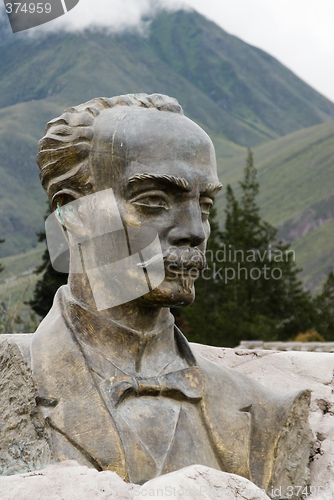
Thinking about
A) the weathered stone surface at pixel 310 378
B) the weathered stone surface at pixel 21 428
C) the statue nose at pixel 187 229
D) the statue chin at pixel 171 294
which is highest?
the statue nose at pixel 187 229

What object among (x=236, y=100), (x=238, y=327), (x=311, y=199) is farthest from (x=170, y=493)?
(x=236, y=100)

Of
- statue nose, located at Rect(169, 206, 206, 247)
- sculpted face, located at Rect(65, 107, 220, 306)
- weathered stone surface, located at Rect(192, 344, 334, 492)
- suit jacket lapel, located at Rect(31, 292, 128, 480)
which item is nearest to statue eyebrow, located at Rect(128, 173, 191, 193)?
sculpted face, located at Rect(65, 107, 220, 306)

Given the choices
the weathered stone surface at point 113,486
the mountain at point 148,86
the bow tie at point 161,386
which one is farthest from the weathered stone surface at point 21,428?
the mountain at point 148,86

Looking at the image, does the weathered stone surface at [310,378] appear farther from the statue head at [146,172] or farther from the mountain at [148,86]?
the mountain at [148,86]

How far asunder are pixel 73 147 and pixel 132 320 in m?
0.95

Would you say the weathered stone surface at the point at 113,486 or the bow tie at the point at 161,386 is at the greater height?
the weathered stone surface at the point at 113,486

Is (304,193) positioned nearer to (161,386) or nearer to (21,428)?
(161,386)

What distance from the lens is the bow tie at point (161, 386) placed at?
3.43 m

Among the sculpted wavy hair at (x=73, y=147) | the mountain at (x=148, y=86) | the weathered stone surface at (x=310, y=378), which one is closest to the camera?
the sculpted wavy hair at (x=73, y=147)

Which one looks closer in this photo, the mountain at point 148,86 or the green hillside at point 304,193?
the green hillside at point 304,193

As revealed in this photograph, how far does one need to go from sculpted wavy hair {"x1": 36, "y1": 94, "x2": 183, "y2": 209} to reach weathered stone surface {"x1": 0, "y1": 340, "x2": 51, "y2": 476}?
0.93 m

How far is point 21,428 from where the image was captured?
3402 millimetres

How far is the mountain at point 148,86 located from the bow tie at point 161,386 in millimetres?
66453

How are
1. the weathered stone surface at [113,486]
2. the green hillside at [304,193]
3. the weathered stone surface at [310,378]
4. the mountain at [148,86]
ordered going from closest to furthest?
1. the weathered stone surface at [113,486]
2. the weathered stone surface at [310,378]
3. the green hillside at [304,193]
4. the mountain at [148,86]
